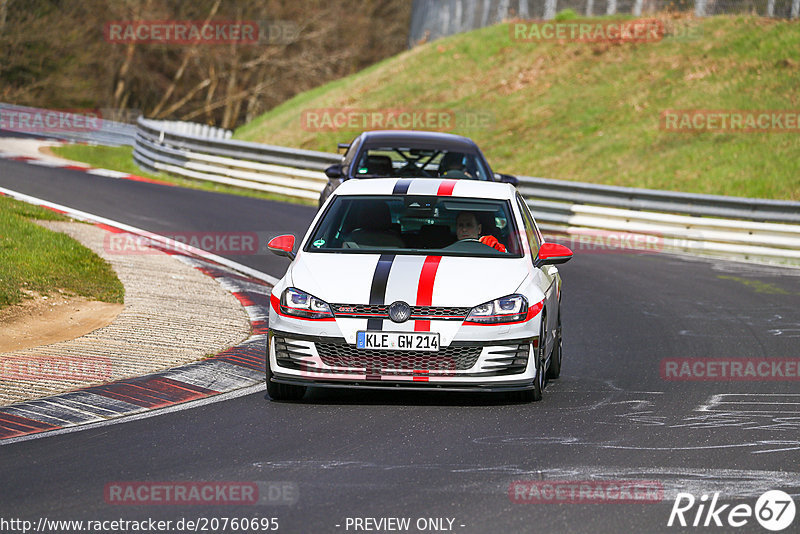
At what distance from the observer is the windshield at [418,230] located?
933 centimetres

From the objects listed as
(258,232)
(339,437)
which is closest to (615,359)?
(339,437)

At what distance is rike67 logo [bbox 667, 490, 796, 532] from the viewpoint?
586 cm

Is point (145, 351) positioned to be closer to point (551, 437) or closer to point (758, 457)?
point (551, 437)

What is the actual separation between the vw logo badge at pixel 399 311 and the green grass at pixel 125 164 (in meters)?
16.9

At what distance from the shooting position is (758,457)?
7270mm

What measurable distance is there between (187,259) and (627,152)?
1749cm

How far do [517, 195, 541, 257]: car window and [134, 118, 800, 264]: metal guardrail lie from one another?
1119 cm

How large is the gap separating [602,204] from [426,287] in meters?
14.7

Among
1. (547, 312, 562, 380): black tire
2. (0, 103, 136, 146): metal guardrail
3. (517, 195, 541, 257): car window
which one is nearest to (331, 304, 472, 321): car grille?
(517, 195, 541, 257): car window
